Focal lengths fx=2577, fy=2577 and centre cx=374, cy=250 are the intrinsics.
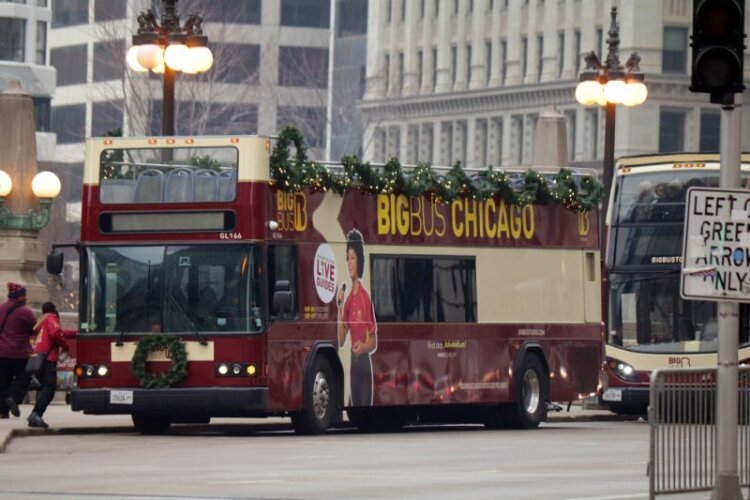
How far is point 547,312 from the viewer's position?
33875 millimetres

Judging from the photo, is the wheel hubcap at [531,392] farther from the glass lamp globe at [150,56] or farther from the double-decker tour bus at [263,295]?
the glass lamp globe at [150,56]

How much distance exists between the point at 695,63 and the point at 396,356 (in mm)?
14351

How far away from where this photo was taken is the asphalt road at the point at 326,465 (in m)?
20.3

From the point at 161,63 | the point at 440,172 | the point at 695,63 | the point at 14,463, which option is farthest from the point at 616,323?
the point at 695,63

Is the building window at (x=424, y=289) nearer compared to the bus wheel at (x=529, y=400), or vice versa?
the building window at (x=424, y=289)

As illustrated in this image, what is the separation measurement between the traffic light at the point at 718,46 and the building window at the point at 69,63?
378 feet

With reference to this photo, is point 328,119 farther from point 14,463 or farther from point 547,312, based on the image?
point 14,463

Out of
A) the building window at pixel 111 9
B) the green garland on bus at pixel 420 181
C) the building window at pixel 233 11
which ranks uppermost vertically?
the building window at pixel 233 11

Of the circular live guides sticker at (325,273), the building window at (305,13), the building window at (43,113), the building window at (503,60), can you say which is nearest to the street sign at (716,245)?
the circular live guides sticker at (325,273)

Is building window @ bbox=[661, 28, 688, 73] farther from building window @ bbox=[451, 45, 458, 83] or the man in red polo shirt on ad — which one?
the man in red polo shirt on ad

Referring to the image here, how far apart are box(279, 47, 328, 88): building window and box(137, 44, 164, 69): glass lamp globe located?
9675 cm

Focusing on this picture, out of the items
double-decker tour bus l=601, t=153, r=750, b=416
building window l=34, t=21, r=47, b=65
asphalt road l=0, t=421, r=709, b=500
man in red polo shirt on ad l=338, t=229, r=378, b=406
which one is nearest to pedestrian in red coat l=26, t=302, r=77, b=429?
asphalt road l=0, t=421, r=709, b=500

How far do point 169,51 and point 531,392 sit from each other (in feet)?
21.2

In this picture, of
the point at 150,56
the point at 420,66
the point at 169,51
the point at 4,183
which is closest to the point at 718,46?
the point at 169,51
